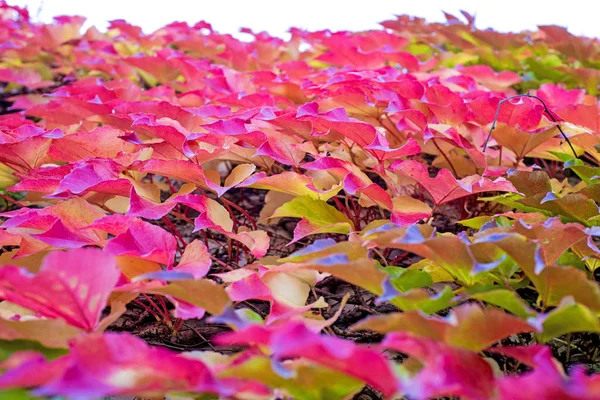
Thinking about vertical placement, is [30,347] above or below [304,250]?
below

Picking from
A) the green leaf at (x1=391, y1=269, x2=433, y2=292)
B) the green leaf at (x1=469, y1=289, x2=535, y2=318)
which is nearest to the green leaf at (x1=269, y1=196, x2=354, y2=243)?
the green leaf at (x1=391, y1=269, x2=433, y2=292)

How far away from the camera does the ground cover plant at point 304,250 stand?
1.44 ft

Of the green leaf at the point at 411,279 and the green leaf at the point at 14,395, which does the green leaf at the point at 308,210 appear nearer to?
the green leaf at the point at 411,279

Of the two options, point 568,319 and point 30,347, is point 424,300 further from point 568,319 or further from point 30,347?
point 30,347

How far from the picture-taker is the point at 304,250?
0.58 metres

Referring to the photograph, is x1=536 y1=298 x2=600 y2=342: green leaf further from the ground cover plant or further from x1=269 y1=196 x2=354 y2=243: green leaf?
x1=269 y1=196 x2=354 y2=243: green leaf

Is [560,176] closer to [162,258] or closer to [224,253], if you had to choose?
[224,253]

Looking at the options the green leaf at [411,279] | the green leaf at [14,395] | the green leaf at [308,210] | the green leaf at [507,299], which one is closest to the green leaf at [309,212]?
the green leaf at [308,210]

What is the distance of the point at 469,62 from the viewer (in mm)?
2092

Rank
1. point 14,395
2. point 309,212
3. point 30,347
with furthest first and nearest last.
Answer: point 309,212 → point 30,347 → point 14,395

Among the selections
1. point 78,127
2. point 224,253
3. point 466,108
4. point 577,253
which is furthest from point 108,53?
point 577,253

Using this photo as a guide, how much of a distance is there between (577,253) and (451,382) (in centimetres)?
42

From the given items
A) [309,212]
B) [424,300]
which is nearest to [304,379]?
[424,300]

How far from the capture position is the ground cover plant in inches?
17.3
